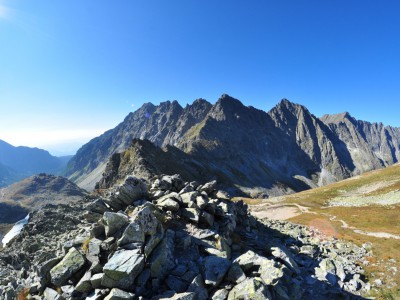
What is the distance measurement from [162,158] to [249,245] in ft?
484

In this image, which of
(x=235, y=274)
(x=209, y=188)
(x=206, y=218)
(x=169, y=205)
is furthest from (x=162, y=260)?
(x=209, y=188)

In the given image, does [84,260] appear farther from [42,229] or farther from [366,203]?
[366,203]

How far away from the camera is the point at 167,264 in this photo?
20375 mm

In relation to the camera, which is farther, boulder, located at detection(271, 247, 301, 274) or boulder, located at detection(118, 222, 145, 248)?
boulder, located at detection(271, 247, 301, 274)

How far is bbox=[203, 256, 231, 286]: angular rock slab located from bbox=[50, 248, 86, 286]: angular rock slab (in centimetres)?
986

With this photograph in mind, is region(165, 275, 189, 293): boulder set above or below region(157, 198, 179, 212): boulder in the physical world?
below

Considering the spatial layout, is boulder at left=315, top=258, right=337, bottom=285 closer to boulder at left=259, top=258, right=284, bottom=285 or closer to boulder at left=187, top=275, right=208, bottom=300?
boulder at left=259, top=258, right=284, bottom=285

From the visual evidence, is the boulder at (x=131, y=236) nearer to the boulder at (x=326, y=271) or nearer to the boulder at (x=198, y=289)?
the boulder at (x=198, y=289)

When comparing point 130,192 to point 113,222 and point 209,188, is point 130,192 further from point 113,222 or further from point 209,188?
point 209,188

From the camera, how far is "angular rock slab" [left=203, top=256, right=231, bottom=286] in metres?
19.7

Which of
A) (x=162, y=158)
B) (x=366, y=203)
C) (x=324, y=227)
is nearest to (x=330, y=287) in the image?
(x=324, y=227)

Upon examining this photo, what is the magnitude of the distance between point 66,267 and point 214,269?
11.7m

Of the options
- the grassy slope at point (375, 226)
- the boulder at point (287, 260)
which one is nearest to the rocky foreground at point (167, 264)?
the boulder at point (287, 260)

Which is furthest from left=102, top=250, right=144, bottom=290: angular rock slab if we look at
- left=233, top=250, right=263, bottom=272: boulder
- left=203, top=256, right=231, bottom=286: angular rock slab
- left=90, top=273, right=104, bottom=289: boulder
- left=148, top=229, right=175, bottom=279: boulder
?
left=233, top=250, right=263, bottom=272: boulder
